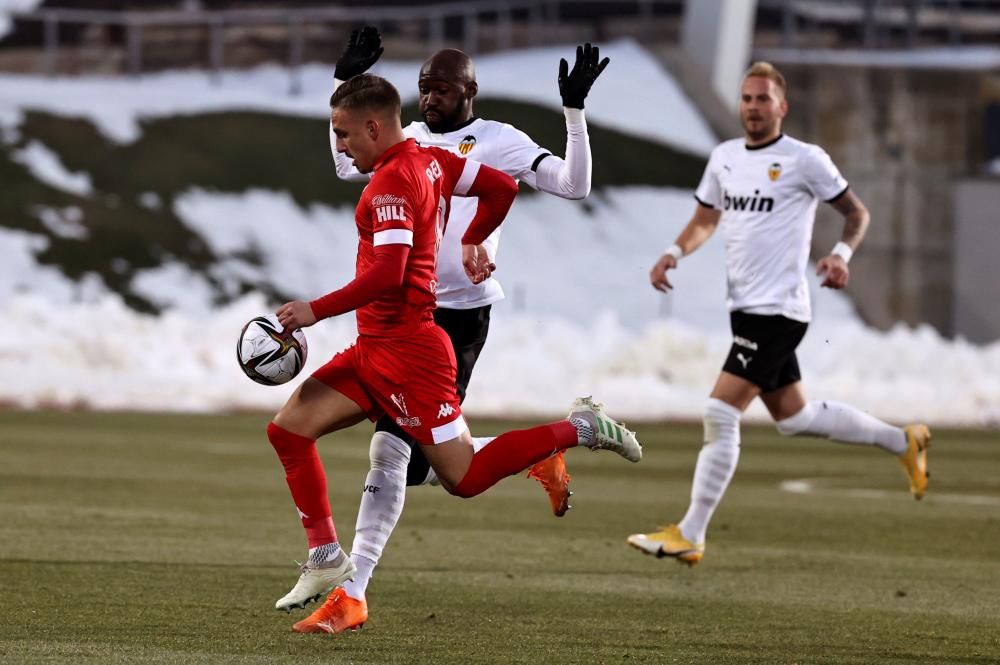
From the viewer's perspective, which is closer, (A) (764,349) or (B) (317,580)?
(B) (317,580)

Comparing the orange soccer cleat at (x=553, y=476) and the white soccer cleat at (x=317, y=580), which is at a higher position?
the orange soccer cleat at (x=553, y=476)

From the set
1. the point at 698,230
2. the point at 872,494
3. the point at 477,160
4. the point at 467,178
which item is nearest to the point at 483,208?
the point at 467,178

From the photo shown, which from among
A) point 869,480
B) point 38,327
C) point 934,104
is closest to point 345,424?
point 869,480

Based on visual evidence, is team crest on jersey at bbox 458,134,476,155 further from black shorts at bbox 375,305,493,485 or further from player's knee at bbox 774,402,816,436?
player's knee at bbox 774,402,816,436

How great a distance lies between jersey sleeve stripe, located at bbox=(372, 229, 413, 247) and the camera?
696cm

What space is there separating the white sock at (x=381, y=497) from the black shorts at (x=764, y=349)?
2.69 metres

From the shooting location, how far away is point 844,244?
32.7ft

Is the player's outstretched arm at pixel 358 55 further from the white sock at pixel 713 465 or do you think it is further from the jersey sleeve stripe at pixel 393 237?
the white sock at pixel 713 465

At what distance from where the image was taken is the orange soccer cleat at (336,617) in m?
7.30

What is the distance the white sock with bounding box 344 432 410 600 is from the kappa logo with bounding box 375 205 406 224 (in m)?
1.05

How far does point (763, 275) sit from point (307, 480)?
3541 millimetres

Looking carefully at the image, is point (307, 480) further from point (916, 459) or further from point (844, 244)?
point (916, 459)

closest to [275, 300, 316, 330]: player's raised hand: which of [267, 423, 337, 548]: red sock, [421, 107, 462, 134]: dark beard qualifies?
[267, 423, 337, 548]: red sock

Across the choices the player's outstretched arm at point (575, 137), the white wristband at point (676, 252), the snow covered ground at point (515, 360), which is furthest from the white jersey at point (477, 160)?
the snow covered ground at point (515, 360)
